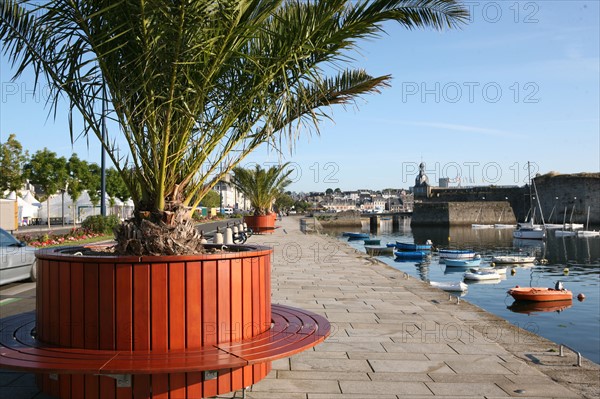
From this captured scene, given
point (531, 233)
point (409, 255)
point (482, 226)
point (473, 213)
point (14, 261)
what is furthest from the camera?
→ point (473, 213)

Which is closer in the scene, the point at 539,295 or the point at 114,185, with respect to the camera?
the point at 539,295

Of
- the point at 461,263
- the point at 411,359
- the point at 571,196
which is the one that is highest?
the point at 571,196

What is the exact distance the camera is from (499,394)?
4.48m

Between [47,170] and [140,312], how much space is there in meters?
41.3

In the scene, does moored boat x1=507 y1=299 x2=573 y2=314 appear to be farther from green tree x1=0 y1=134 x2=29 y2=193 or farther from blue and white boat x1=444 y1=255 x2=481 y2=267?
green tree x1=0 y1=134 x2=29 y2=193

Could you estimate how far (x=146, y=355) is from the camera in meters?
3.86

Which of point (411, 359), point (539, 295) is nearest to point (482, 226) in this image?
point (539, 295)

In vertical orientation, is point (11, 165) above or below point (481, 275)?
above

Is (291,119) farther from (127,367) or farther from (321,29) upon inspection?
(127,367)

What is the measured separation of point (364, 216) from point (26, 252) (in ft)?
326

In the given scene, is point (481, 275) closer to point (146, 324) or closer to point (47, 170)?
point (146, 324)

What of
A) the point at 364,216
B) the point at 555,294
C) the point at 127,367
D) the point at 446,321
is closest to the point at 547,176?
the point at 364,216

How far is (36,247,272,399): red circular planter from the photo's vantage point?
396 cm

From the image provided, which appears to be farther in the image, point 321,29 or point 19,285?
point 19,285
